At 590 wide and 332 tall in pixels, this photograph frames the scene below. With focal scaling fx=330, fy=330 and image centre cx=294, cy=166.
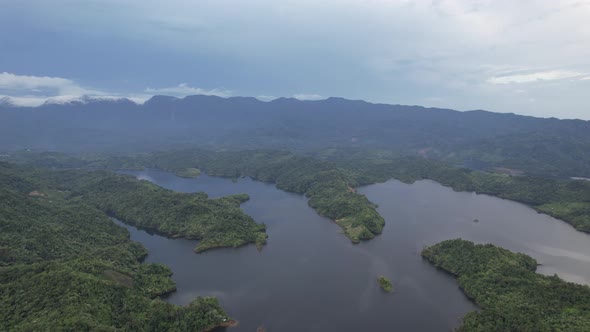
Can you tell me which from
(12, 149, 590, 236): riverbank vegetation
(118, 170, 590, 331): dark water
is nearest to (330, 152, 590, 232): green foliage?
(12, 149, 590, 236): riverbank vegetation

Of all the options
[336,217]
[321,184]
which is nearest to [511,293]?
[336,217]

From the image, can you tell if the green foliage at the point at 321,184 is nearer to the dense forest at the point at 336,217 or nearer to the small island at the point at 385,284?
the dense forest at the point at 336,217

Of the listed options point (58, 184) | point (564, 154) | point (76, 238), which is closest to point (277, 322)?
point (76, 238)

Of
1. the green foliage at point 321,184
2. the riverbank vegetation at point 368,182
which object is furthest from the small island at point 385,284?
the riverbank vegetation at point 368,182

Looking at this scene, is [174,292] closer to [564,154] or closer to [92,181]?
[92,181]

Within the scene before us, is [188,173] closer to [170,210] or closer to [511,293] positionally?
[170,210]

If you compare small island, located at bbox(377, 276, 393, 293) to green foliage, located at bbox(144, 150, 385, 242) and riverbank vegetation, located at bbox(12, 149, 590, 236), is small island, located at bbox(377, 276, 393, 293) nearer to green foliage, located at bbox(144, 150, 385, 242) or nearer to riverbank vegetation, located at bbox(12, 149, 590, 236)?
green foliage, located at bbox(144, 150, 385, 242)
